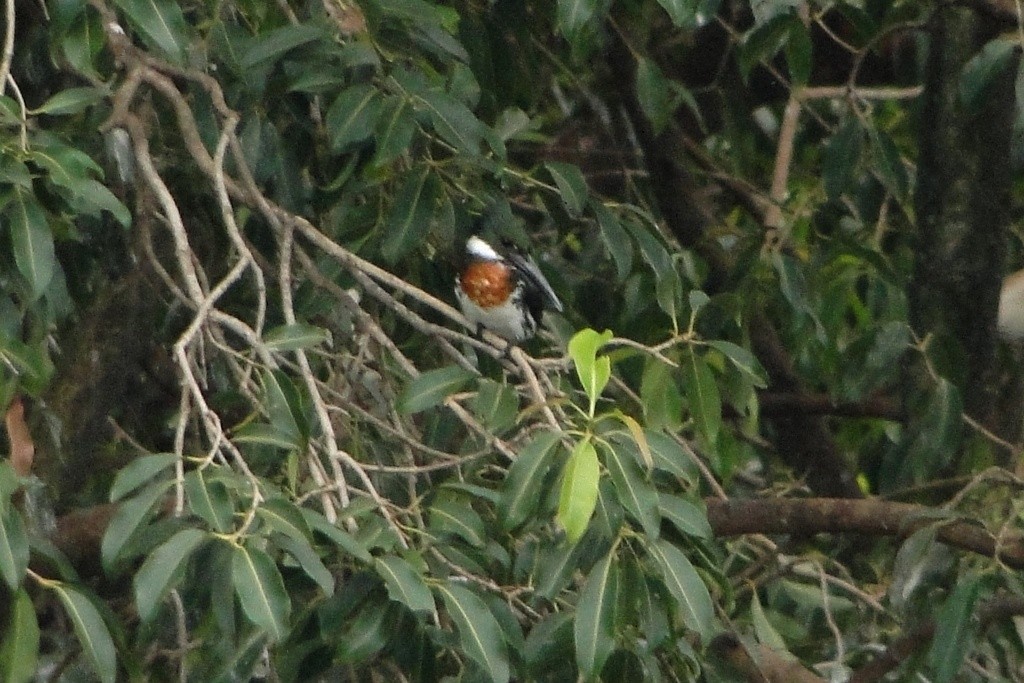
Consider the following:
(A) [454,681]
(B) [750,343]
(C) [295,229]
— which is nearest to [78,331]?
(C) [295,229]

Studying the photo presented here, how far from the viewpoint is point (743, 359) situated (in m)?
2.43

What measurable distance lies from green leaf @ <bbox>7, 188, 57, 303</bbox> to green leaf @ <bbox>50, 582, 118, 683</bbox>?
0.35 metres

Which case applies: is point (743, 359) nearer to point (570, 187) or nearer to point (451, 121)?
point (570, 187)

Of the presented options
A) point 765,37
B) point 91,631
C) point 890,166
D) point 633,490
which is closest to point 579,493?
point 633,490

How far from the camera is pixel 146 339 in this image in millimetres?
2928

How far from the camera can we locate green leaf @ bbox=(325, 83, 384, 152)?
2.32 metres

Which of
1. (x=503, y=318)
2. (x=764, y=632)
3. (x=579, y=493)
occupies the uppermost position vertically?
(x=579, y=493)

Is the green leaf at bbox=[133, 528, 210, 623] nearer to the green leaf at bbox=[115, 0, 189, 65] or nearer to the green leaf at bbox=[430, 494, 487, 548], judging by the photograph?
the green leaf at bbox=[430, 494, 487, 548]

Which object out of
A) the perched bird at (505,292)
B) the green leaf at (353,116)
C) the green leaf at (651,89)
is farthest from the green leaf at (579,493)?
the green leaf at (651,89)

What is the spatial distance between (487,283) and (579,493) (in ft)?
4.03

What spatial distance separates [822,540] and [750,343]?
49 cm

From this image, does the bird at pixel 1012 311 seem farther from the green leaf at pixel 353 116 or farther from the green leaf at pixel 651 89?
the green leaf at pixel 353 116

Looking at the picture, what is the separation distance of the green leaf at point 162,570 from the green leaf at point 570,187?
3.50 ft

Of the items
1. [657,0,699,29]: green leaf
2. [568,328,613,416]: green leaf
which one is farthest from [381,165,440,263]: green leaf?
[568,328,613,416]: green leaf
